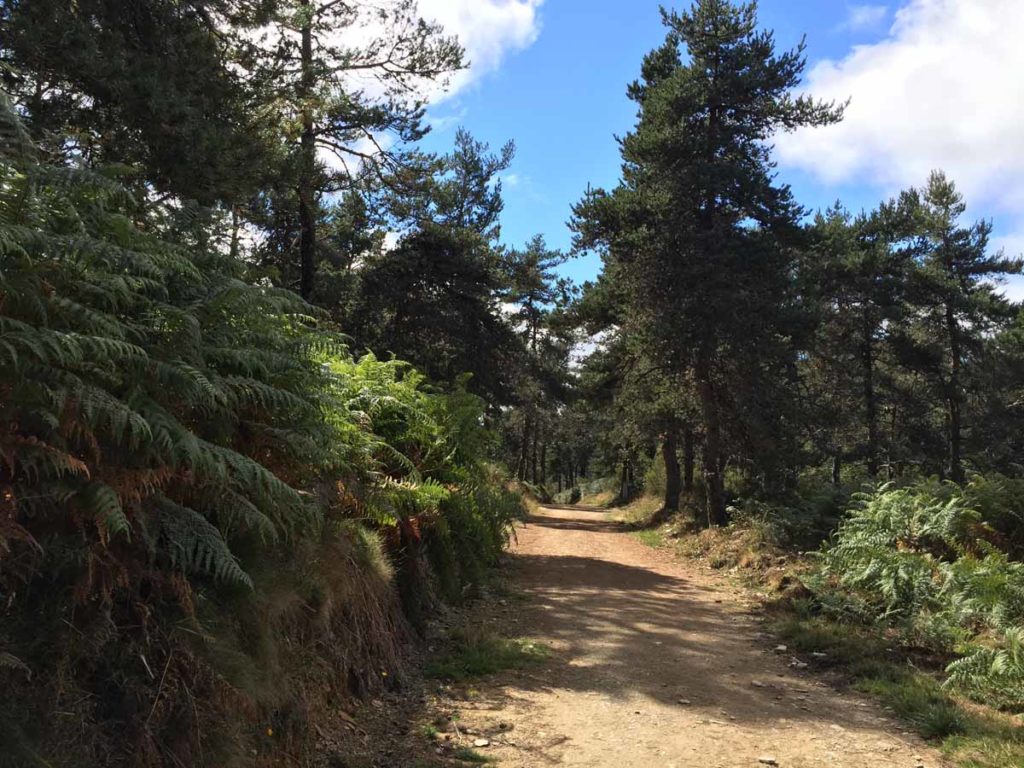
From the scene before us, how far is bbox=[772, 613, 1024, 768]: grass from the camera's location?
4180 millimetres

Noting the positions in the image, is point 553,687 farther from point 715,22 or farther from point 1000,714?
point 715,22

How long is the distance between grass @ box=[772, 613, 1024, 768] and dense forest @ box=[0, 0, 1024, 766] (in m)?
0.41

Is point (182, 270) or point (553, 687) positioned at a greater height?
point (182, 270)

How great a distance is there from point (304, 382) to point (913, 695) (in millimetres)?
4858

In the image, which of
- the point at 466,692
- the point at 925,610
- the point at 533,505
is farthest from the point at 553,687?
Result: the point at 533,505

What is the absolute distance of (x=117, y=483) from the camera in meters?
2.66

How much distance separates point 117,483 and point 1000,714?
5688mm

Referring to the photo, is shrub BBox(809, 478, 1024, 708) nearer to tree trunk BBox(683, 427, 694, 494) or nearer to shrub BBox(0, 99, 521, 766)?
shrub BBox(0, 99, 521, 766)

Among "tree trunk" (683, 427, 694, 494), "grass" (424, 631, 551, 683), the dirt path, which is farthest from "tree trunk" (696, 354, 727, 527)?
"grass" (424, 631, 551, 683)

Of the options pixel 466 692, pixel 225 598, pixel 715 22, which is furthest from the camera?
pixel 715 22

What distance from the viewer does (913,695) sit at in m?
5.09

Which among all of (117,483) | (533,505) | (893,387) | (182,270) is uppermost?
(893,387)

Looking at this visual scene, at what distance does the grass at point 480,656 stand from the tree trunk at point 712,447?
1028 centimetres

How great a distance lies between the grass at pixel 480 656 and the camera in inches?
218
